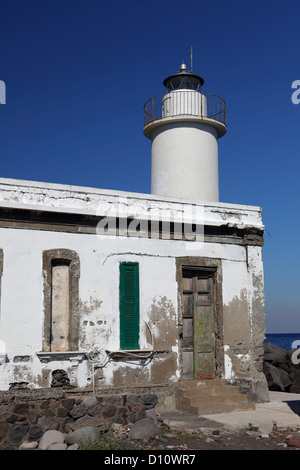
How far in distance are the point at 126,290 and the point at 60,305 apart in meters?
1.29

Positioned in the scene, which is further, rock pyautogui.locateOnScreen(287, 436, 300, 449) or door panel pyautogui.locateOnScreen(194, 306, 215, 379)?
door panel pyautogui.locateOnScreen(194, 306, 215, 379)

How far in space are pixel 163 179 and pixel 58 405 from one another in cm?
769

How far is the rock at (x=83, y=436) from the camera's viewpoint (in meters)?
7.71

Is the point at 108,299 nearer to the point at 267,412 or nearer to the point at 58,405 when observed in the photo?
the point at 58,405

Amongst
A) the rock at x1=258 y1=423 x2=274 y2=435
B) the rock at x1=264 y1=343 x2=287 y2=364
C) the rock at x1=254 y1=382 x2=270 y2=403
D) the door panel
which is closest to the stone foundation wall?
the rock at x1=258 y1=423 x2=274 y2=435

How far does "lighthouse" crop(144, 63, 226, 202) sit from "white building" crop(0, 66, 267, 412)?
2.73m

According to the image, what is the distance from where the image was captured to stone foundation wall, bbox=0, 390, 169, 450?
8.11 metres

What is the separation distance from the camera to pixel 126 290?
34.4 ft

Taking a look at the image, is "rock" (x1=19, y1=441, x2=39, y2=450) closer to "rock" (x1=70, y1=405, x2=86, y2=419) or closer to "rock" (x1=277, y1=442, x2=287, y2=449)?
"rock" (x1=70, y1=405, x2=86, y2=419)

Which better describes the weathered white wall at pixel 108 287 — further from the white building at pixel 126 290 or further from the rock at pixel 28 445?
the rock at pixel 28 445

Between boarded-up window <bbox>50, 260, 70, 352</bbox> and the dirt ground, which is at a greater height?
boarded-up window <bbox>50, 260, 70, 352</bbox>

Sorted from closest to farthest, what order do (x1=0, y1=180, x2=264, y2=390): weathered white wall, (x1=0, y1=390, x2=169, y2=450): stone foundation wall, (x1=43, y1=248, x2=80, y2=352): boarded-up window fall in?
(x1=0, y1=390, x2=169, y2=450): stone foundation wall → (x1=0, y1=180, x2=264, y2=390): weathered white wall → (x1=43, y1=248, x2=80, y2=352): boarded-up window

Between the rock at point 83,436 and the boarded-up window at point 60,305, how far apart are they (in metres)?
2.17
